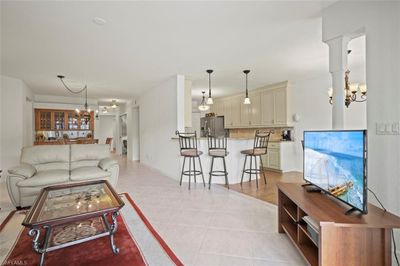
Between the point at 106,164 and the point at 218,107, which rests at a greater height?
the point at 218,107

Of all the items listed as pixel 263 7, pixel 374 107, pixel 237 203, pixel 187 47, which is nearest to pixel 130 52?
pixel 187 47

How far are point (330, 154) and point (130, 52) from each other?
10.5 feet

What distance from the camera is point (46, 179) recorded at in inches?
115

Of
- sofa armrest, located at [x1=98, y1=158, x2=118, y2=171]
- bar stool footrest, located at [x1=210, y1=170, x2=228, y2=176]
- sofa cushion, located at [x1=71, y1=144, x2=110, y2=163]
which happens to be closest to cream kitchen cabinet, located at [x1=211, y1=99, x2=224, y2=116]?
bar stool footrest, located at [x1=210, y1=170, x2=228, y2=176]

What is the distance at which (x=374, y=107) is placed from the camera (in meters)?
1.75

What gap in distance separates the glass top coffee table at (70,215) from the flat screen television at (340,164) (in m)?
1.86

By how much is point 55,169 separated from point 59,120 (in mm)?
4905

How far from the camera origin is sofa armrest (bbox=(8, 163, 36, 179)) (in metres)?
2.82

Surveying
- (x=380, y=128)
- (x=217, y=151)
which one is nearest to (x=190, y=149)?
(x=217, y=151)

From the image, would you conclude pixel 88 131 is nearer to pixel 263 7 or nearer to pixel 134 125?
pixel 134 125

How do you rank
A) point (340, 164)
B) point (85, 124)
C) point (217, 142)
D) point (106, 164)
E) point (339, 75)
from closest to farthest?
1. point (340, 164)
2. point (339, 75)
3. point (106, 164)
4. point (217, 142)
5. point (85, 124)

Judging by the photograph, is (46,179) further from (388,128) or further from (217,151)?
(388,128)

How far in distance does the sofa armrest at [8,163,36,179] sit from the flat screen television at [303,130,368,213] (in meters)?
3.72

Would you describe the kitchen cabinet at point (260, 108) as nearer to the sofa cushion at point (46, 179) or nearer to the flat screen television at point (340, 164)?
the flat screen television at point (340, 164)
